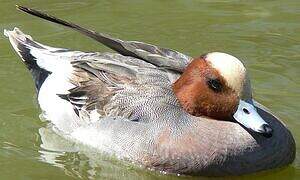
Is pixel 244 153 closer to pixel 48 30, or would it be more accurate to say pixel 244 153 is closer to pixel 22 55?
pixel 22 55

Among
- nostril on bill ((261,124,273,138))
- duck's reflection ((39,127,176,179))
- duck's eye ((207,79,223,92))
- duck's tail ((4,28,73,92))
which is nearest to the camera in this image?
nostril on bill ((261,124,273,138))

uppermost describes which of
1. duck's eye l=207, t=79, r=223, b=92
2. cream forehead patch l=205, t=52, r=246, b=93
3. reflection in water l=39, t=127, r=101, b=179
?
cream forehead patch l=205, t=52, r=246, b=93

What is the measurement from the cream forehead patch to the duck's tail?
1576 millimetres

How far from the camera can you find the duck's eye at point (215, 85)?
5484mm

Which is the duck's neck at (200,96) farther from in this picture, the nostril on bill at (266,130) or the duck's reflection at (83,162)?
the duck's reflection at (83,162)

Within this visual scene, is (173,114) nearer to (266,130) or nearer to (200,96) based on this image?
(200,96)

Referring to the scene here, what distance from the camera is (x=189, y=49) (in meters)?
7.69

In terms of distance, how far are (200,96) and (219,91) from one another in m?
0.16

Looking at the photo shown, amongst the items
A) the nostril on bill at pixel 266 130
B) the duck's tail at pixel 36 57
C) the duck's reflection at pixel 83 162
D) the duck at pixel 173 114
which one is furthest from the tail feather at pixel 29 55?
the nostril on bill at pixel 266 130

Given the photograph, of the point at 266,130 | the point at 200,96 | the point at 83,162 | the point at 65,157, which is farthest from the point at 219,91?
the point at 65,157

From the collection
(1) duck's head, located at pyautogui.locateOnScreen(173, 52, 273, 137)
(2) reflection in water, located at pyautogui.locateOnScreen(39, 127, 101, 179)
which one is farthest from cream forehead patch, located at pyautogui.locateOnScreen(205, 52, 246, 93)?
(2) reflection in water, located at pyautogui.locateOnScreen(39, 127, 101, 179)

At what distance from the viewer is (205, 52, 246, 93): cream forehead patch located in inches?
212

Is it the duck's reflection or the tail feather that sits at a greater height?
the tail feather

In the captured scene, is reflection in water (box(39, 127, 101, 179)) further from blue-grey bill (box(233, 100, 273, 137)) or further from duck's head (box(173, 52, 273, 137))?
blue-grey bill (box(233, 100, 273, 137))
